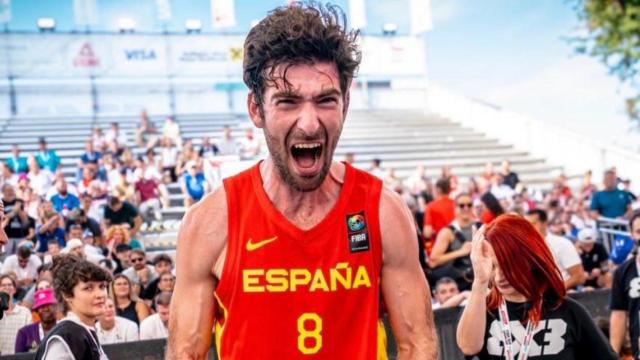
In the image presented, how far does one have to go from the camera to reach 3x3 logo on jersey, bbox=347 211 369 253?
2.89 m

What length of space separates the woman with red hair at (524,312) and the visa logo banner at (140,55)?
22.2m

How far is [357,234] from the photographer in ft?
9.52

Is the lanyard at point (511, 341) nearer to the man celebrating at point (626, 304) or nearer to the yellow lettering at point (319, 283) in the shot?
the man celebrating at point (626, 304)

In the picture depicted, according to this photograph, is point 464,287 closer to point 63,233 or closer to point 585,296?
point 585,296

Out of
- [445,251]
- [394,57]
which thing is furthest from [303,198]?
[394,57]

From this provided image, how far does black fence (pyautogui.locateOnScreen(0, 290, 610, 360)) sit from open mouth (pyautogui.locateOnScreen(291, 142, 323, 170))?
12.1 feet

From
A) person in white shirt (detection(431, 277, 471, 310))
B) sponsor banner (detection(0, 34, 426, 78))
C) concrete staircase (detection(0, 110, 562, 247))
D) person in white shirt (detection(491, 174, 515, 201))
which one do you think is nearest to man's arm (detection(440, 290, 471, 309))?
person in white shirt (detection(431, 277, 471, 310))

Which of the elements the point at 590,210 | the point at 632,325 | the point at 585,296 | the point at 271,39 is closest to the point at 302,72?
the point at 271,39

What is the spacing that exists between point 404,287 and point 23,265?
29.0ft

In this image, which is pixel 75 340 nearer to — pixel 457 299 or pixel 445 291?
pixel 457 299

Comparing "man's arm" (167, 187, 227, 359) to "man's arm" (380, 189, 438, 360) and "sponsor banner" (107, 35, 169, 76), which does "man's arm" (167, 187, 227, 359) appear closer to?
"man's arm" (380, 189, 438, 360)

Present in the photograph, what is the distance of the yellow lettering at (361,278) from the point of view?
9.41ft

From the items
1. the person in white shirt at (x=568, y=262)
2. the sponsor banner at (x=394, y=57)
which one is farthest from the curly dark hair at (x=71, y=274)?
the sponsor banner at (x=394, y=57)

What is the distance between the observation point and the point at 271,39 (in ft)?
9.24
